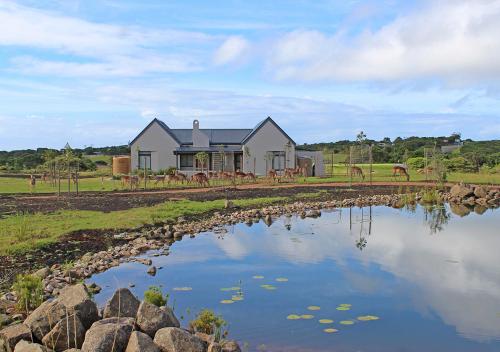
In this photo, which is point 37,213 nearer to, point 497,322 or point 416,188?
point 497,322

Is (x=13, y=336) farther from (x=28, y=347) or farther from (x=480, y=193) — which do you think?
(x=480, y=193)

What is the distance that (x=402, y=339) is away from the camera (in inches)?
295

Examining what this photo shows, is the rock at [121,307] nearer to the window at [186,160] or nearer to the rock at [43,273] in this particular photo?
the rock at [43,273]

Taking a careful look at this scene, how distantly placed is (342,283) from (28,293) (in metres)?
5.32

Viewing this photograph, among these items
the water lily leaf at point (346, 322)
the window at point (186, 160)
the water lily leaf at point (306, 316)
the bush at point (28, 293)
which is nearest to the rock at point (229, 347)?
the water lily leaf at point (306, 316)

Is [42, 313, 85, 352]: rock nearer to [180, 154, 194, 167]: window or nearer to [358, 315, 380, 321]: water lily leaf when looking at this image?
[358, 315, 380, 321]: water lily leaf

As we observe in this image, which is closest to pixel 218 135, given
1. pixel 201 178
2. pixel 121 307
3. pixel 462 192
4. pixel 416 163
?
pixel 201 178

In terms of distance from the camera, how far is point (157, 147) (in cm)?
4134

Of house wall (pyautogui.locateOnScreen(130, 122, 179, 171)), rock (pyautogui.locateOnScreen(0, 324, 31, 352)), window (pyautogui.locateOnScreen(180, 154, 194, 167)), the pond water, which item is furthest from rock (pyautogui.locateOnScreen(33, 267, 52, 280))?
window (pyautogui.locateOnScreen(180, 154, 194, 167))

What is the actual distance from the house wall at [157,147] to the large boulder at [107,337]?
35521mm

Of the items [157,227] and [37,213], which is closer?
[157,227]

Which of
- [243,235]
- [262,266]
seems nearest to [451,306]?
[262,266]

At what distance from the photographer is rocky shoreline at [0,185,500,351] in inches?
386

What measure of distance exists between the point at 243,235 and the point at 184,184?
683 inches
